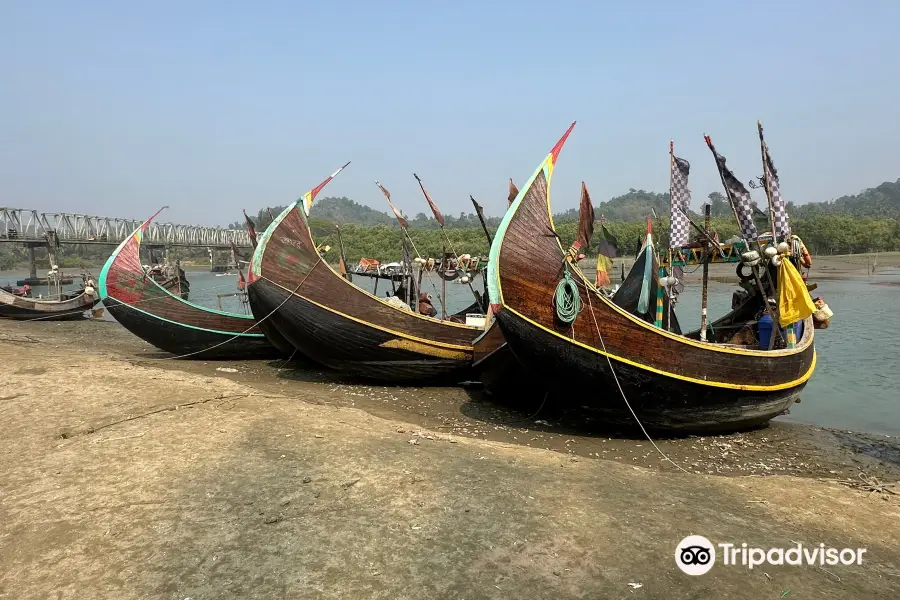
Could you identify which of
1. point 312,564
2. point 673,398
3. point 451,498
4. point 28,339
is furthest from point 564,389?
point 28,339

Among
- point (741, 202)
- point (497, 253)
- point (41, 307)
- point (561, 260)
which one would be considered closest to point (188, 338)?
point (497, 253)

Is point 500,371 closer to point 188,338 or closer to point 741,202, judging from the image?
point 741,202

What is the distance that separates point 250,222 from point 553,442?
41.3ft

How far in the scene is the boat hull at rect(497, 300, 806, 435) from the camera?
24.9ft

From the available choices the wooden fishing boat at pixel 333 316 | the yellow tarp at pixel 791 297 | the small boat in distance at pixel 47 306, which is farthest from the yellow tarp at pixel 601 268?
the small boat in distance at pixel 47 306

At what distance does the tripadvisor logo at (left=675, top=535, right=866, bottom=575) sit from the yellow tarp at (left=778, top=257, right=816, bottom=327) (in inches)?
162

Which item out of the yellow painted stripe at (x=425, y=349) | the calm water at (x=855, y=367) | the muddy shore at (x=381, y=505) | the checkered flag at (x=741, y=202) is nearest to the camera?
the muddy shore at (x=381, y=505)

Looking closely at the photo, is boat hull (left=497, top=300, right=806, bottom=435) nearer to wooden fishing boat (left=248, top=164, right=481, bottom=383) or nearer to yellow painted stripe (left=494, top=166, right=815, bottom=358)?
yellow painted stripe (left=494, top=166, right=815, bottom=358)

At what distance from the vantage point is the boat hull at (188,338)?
579 inches

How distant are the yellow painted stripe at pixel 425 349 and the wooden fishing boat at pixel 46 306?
73.7 ft

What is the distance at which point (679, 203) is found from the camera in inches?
389

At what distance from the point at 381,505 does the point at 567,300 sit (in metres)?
3.85

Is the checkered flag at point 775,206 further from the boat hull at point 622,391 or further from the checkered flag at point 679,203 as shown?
the boat hull at point 622,391

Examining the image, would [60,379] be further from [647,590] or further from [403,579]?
[647,590]
